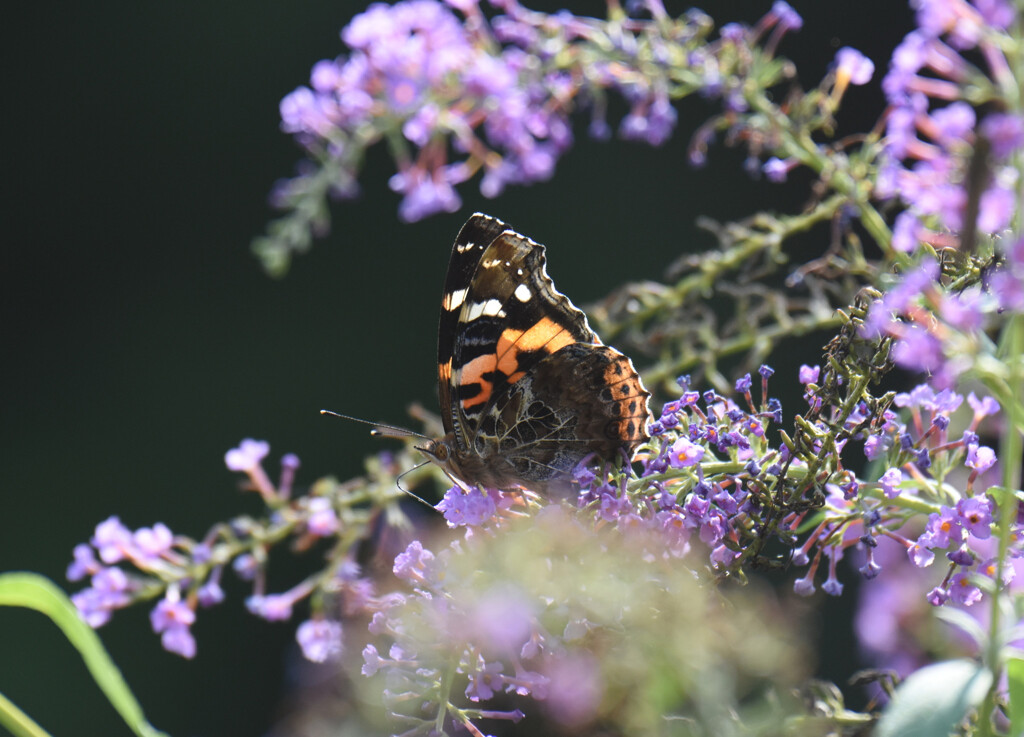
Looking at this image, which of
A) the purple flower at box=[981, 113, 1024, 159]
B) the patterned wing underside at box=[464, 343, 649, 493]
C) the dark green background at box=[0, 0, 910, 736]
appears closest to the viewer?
the purple flower at box=[981, 113, 1024, 159]

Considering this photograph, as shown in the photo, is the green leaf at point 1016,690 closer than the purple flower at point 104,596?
Yes

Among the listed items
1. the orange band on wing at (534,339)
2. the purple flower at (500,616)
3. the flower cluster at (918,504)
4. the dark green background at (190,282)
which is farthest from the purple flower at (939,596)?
the dark green background at (190,282)

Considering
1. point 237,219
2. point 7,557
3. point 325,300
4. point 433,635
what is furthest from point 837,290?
point 7,557

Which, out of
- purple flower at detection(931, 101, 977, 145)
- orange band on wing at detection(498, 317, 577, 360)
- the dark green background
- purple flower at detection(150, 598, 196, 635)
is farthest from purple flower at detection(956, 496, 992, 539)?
the dark green background

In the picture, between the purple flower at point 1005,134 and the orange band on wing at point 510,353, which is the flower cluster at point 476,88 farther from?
the purple flower at point 1005,134

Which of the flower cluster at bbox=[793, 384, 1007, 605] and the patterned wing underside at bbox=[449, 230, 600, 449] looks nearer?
the flower cluster at bbox=[793, 384, 1007, 605]

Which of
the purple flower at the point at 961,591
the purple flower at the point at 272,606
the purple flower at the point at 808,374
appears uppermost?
the purple flower at the point at 808,374

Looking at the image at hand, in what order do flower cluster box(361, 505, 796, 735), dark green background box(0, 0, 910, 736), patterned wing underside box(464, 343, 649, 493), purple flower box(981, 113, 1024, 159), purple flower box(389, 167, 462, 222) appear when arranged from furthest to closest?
dark green background box(0, 0, 910, 736) → purple flower box(389, 167, 462, 222) → patterned wing underside box(464, 343, 649, 493) → flower cluster box(361, 505, 796, 735) → purple flower box(981, 113, 1024, 159)

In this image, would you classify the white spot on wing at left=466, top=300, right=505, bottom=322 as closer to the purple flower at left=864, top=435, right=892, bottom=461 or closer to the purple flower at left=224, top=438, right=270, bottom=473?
the purple flower at left=224, top=438, right=270, bottom=473
